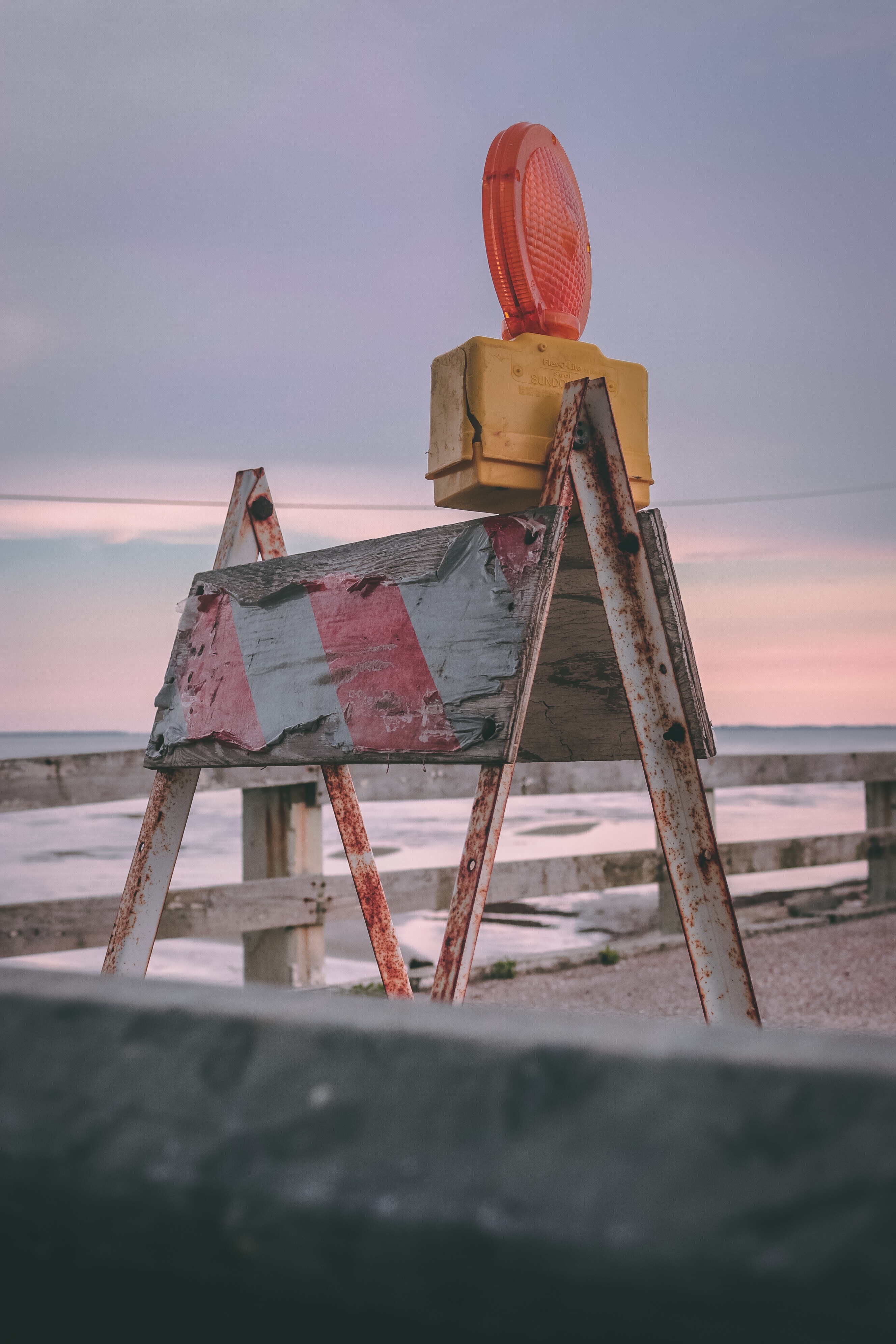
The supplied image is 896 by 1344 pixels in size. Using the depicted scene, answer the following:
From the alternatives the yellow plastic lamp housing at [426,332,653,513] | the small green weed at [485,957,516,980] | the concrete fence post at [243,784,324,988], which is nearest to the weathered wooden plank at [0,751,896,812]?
the concrete fence post at [243,784,324,988]

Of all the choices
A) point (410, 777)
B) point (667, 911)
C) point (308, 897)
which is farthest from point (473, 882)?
point (667, 911)

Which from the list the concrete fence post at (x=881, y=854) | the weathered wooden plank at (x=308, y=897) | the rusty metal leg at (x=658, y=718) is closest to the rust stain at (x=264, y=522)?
the rusty metal leg at (x=658, y=718)

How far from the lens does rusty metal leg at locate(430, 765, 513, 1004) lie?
163 cm

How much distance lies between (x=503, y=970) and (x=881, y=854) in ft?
8.65

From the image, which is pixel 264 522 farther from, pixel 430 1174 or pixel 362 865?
pixel 430 1174

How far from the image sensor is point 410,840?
48.8 ft

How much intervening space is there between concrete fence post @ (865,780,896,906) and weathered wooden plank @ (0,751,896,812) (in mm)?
127

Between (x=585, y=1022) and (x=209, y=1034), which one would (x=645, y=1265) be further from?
(x=209, y=1034)

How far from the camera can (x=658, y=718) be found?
69.4 inches

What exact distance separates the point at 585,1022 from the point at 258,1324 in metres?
0.17

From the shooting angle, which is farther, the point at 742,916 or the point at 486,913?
the point at 486,913

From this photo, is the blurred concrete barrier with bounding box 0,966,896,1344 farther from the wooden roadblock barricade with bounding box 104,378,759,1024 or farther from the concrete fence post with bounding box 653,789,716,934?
the concrete fence post with bounding box 653,789,716,934

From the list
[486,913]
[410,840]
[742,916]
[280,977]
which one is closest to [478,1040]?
[280,977]

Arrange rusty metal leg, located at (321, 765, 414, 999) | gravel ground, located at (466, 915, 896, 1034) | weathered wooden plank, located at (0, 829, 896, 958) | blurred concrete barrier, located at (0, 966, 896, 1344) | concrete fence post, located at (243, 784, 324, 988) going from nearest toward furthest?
blurred concrete barrier, located at (0, 966, 896, 1344), rusty metal leg, located at (321, 765, 414, 999), weathered wooden plank, located at (0, 829, 896, 958), gravel ground, located at (466, 915, 896, 1034), concrete fence post, located at (243, 784, 324, 988)
